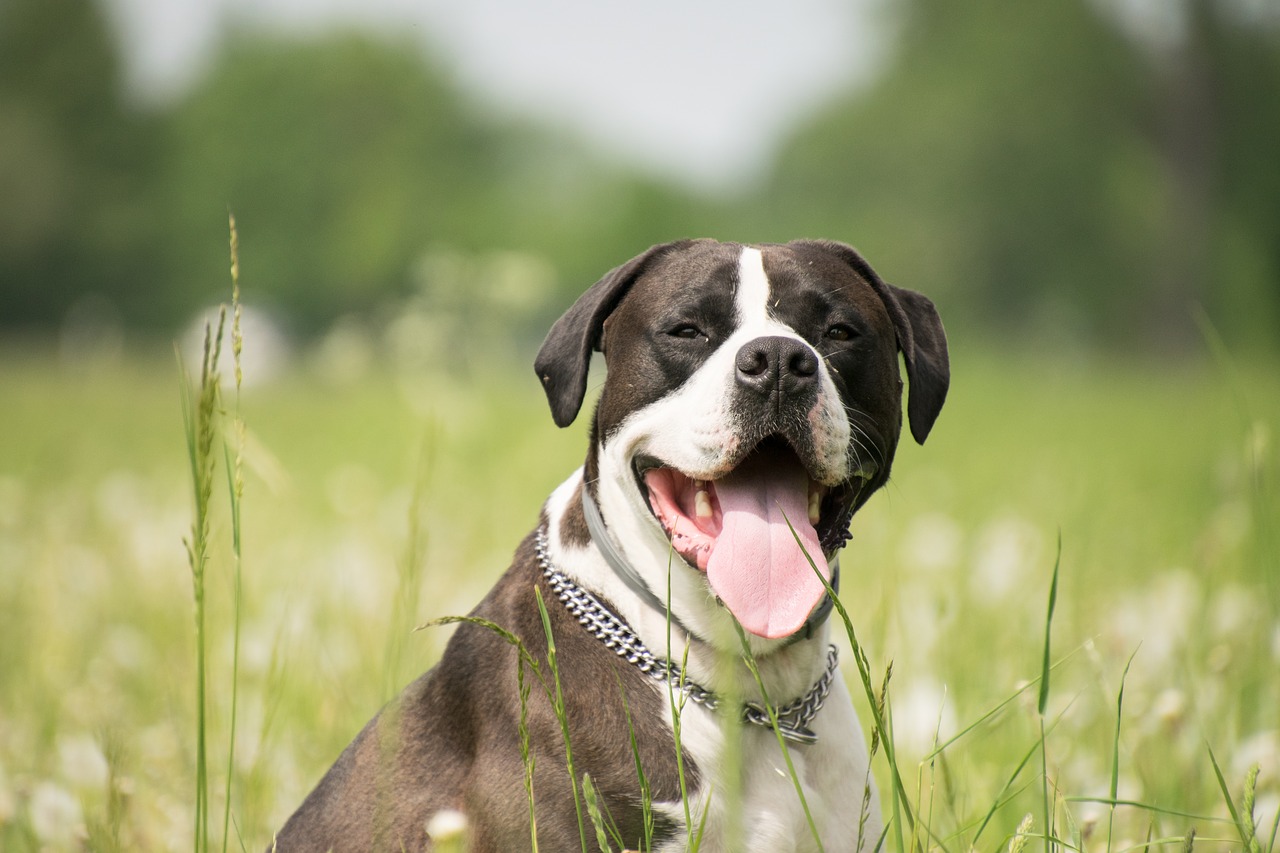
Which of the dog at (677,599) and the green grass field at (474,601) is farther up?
the dog at (677,599)

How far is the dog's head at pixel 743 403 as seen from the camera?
279 cm

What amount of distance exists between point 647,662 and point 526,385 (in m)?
16.1

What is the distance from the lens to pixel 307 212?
4794 centimetres

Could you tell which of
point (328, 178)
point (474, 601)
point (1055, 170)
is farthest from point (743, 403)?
point (328, 178)

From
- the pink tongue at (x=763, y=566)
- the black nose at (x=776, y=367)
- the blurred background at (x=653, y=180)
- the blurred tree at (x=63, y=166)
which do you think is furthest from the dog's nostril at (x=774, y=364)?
the blurred tree at (x=63, y=166)

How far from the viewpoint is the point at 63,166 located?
41.4 metres

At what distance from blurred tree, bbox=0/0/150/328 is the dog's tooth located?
4235 centimetres

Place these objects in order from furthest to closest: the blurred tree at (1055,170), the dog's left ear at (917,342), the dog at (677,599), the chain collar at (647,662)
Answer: the blurred tree at (1055,170) < the dog's left ear at (917,342) < the chain collar at (647,662) < the dog at (677,599)

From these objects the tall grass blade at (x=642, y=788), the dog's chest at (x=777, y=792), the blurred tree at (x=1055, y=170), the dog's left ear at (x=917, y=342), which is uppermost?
the dog's left ear at (x=917, y=342)

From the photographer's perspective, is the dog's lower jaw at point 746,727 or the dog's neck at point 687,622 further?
the dog's neck at point 687,622

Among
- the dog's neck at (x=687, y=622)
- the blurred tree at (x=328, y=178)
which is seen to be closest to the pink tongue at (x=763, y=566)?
the dog's neck at (x=687, y=622)

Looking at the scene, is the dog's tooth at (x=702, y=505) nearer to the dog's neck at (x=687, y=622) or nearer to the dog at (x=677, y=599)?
the dog at (x=677, y=599)

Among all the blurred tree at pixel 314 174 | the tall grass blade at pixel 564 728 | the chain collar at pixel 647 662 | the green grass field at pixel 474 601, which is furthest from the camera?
the blurred tree at pixel 314 174

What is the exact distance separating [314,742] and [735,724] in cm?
268
